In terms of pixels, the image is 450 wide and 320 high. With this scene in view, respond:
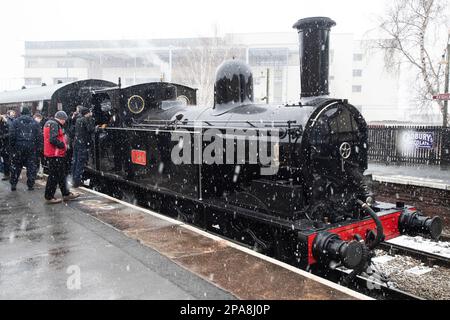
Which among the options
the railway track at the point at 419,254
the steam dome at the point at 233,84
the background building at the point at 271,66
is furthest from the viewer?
the background building at the point at 271,66

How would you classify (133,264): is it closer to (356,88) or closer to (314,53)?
(314,53)

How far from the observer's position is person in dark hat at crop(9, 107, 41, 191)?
8.15m

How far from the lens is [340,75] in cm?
4350

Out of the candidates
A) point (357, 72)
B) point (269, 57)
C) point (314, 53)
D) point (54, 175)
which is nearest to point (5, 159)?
point (54, 175)

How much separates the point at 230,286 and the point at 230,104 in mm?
3469

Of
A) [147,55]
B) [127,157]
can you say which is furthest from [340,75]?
[127,157]

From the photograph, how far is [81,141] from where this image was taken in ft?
27.6

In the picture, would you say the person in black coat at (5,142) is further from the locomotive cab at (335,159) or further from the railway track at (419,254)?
the railway track at (419,254)

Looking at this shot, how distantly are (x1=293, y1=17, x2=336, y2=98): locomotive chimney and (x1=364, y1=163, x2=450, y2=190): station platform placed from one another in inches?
193

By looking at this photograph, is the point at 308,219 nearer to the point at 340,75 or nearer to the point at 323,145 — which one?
the point at 323,145

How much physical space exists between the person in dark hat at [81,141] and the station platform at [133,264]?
236 centimetres

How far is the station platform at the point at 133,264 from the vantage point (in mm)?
3531

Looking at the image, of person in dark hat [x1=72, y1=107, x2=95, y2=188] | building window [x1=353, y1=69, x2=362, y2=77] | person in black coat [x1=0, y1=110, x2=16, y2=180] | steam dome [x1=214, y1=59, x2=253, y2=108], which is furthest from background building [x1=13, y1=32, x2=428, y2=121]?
steam dome [x1=214, y1=59, x2=253, y2=108]

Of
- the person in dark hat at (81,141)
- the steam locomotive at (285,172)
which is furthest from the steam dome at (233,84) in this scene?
the person in dark hat at (81,141)
